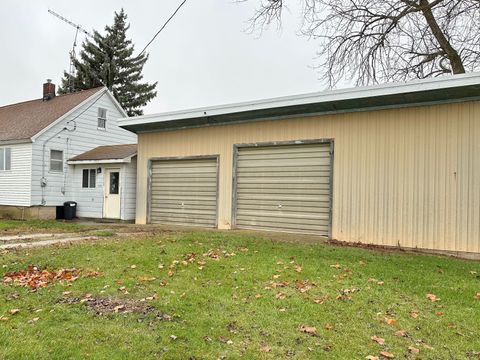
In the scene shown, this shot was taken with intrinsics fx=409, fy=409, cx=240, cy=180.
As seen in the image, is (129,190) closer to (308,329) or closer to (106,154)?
(106,154)

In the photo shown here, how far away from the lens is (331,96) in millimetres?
9781

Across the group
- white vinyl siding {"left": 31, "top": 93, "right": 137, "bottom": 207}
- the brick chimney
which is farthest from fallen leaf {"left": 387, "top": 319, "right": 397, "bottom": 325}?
the brick chimney

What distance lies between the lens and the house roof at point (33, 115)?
16.8 meters

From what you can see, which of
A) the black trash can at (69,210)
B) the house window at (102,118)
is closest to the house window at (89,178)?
the black trash can at (69,210)

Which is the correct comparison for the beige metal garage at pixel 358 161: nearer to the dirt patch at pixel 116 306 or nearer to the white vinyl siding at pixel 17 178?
the dirt patch at pixel 116 306

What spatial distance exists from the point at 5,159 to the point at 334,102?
46.2 feet

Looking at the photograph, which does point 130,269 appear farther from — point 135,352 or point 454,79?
point 454,79

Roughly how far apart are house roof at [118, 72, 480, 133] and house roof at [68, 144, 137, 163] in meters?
2.18

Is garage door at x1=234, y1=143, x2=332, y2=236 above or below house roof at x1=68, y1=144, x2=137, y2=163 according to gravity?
below

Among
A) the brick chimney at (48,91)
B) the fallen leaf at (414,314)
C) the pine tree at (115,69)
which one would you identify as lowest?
the fallen leaf at (414,314)

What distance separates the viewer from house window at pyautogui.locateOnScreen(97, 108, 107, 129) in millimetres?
19359

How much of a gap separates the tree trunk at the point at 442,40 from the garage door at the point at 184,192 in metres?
9.30

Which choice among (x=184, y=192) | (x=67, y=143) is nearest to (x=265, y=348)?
(x=184, y=192)

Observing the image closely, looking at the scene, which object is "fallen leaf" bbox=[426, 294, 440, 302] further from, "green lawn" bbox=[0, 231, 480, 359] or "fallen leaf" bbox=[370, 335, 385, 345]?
"fallen leaf" bbox=[370, 335, 385, 345]
